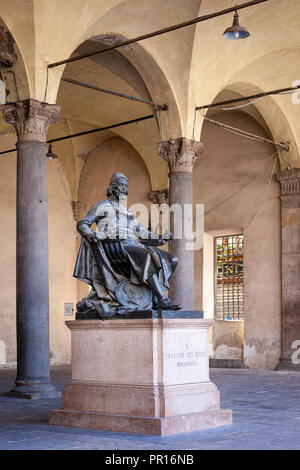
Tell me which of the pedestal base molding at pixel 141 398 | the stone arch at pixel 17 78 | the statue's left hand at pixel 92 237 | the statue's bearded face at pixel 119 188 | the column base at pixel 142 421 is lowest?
the column base at pixel 142 421

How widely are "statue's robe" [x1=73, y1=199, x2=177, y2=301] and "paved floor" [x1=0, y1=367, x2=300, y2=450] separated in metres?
1.46

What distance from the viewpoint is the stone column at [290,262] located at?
1577 cm

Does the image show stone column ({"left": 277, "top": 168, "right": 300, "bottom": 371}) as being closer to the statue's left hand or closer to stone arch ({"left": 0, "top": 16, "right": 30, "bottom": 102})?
stone arch ({"left": 0, "top": 16, "right": 30, "bottom": 102})

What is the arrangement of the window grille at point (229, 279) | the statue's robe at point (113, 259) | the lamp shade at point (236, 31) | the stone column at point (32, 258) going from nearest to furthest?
the statue's robe at point (113, 259), the lamp shade at point (236, 31), the stone column at point (32, 258), the window grille at point (229, 279)

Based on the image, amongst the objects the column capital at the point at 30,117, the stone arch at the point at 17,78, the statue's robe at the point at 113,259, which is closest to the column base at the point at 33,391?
the statue's robe at the point at 113,259

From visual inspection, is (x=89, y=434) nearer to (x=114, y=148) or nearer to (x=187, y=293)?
(x=187, y=293)

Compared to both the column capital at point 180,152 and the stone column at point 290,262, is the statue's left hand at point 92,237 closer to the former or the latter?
the column capital at point 180,152

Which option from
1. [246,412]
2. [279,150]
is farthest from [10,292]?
[246,412]

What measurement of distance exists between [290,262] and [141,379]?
33.0ft

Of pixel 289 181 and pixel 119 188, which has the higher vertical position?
pixel 289 181

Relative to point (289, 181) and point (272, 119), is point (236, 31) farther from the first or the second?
point (289, 181)

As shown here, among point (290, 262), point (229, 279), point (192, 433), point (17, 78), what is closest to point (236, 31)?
point (17, 78)

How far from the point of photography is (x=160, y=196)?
1833 centimetres

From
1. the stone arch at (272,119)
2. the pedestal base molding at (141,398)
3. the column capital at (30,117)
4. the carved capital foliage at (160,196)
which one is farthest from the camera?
the carved capital foliage at (160,196)
